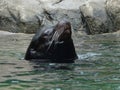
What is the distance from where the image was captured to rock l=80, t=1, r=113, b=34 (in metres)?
18.9

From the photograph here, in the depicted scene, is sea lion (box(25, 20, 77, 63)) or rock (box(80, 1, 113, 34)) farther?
rock (box(80, 1, 113, 34))

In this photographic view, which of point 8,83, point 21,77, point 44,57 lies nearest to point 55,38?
point 44,57

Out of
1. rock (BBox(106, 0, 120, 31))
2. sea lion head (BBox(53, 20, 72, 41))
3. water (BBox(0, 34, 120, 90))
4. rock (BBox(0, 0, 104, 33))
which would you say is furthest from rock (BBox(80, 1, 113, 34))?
sea lion head (BBox(53, 20, 72, 41))

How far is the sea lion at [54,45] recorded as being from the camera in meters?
8.91

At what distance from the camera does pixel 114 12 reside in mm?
19062

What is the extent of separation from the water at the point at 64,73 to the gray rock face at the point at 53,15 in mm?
8153

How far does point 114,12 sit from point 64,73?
1190 cm

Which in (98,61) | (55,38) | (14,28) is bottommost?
(14,28)

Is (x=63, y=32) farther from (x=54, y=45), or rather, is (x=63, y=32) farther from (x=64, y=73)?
(x=64, y=73)

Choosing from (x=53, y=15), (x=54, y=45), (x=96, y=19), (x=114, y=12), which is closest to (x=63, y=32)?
(x=54, y=45)

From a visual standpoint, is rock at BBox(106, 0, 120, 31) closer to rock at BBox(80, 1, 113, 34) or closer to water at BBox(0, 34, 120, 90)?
rock at BBox(80, 1, 113, 34)

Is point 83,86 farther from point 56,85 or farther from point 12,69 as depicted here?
point 12,69

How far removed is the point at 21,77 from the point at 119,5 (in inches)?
501

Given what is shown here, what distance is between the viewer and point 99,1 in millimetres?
19531
